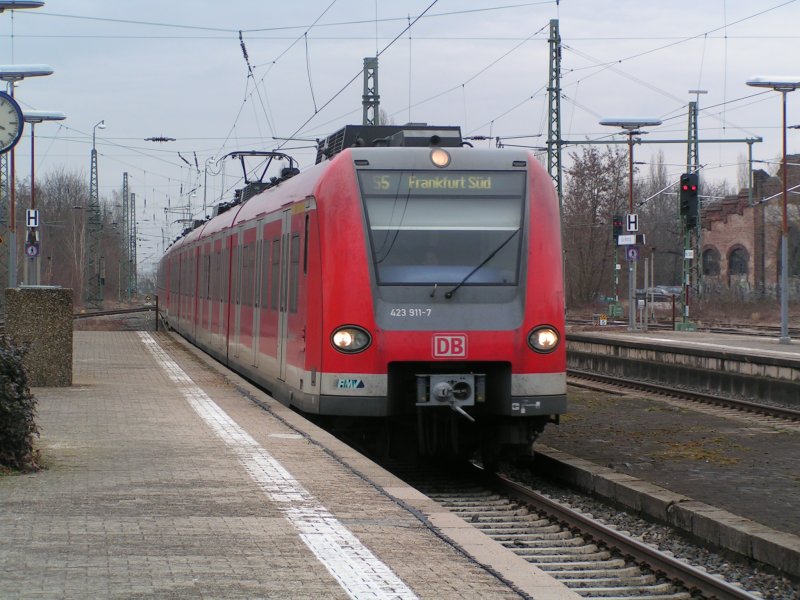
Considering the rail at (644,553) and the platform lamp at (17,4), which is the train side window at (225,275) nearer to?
the platform lamp at (17,4)

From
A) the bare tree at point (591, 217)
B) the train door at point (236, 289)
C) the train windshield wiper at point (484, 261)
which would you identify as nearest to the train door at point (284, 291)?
the train windshield wiper at point (484, 261)

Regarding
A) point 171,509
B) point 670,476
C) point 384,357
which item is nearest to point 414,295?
point 384,357

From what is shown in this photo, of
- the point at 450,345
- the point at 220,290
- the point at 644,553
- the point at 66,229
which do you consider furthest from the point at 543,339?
the point at 66,229

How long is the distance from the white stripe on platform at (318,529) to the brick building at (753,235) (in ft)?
179

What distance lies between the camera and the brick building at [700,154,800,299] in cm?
6462

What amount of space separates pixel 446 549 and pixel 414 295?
4558 mm

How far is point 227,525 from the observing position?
7082 millimetres

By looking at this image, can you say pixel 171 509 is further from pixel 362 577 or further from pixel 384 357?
pixel 384 357

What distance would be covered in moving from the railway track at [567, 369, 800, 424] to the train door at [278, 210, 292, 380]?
7364 mm

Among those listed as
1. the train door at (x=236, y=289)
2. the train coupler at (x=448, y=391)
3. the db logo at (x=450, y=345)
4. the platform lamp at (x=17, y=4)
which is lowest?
the train coupler at (x=448, y=391)

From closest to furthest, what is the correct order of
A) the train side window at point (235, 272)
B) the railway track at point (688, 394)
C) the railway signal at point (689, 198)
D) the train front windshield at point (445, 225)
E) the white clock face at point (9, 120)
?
the train front windshield at point (445, 225), the white clock face at point (9, 120), the railway track at point (688, 394), the train side window at point (235, 272), the railway signal at point (689, 198)

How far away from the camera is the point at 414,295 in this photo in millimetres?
11016

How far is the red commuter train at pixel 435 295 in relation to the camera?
35.7ft

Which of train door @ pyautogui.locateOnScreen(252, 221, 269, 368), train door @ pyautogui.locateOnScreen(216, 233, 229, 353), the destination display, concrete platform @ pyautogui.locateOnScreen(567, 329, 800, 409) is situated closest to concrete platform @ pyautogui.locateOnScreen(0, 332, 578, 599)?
the destination display
